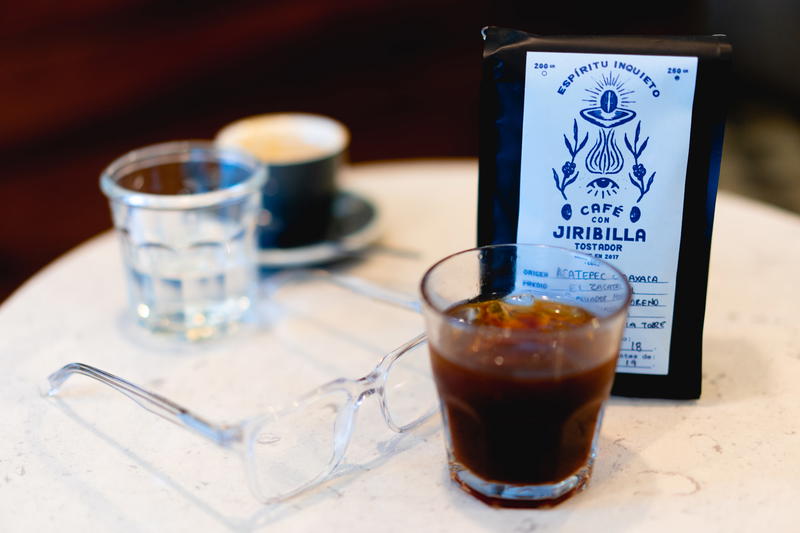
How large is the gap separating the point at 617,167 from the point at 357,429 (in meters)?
0.32

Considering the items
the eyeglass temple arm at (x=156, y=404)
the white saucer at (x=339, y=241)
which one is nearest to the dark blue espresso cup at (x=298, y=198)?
the white saucer at (x=339, y=241)

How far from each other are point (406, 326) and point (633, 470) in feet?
1.04

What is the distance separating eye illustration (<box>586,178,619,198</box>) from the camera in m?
0.72

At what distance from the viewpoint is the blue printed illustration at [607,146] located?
70 cm

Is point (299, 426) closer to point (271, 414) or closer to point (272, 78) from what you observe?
point (271, 414)

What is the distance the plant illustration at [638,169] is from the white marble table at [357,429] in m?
0.20

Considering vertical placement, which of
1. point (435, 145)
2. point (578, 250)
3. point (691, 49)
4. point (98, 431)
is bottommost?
point (435, 145)

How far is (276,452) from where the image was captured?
0.71 m

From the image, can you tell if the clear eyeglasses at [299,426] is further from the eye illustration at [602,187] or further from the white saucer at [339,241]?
the white saucer at [339,241]

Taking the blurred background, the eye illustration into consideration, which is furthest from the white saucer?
the blurred background

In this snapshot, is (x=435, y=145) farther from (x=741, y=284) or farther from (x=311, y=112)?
(x=741, y=284)

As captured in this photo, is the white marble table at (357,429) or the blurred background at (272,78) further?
the blurred background at (272,78)

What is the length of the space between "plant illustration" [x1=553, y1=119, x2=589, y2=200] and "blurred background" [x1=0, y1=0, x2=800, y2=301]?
1052 mm

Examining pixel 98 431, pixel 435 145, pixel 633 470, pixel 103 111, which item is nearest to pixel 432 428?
pixel 633 470
